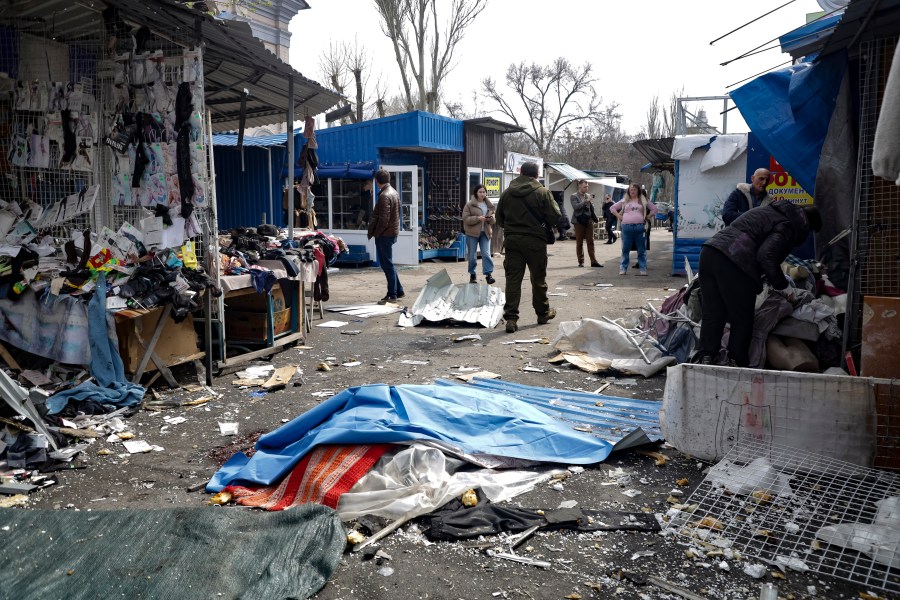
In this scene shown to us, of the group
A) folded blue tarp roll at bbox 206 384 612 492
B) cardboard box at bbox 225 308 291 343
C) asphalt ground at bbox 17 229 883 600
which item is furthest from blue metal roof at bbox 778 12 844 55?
cardboard box at bbox 225 308 291 343

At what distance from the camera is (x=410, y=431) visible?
446cm

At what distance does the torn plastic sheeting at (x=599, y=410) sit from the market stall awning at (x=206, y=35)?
381 cm

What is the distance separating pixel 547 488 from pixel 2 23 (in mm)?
6560

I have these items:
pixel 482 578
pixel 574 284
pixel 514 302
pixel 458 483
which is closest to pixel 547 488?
pixel 458 483

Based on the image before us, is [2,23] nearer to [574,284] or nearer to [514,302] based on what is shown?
[514,302]

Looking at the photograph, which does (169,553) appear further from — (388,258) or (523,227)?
(388,258)

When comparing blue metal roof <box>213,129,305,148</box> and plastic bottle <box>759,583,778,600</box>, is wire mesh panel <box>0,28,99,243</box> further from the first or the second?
blue metal roof <box>213,129,305,148</box>

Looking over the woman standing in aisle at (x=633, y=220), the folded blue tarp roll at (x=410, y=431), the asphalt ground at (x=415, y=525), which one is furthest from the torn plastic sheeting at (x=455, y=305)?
the woman standing in aisle at (x=633, y=220)

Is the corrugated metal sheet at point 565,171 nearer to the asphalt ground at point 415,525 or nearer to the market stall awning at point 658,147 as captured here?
the market stall awning at point 658,147

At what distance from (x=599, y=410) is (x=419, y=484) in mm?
2188

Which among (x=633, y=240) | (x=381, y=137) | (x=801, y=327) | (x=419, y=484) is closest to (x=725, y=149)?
(x=633, y=240)

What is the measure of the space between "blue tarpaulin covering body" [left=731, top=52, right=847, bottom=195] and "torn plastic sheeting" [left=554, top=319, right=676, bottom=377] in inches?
84.4

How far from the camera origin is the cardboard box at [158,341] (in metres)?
6.16

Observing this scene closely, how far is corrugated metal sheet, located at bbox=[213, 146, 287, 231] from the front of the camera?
17.4m
